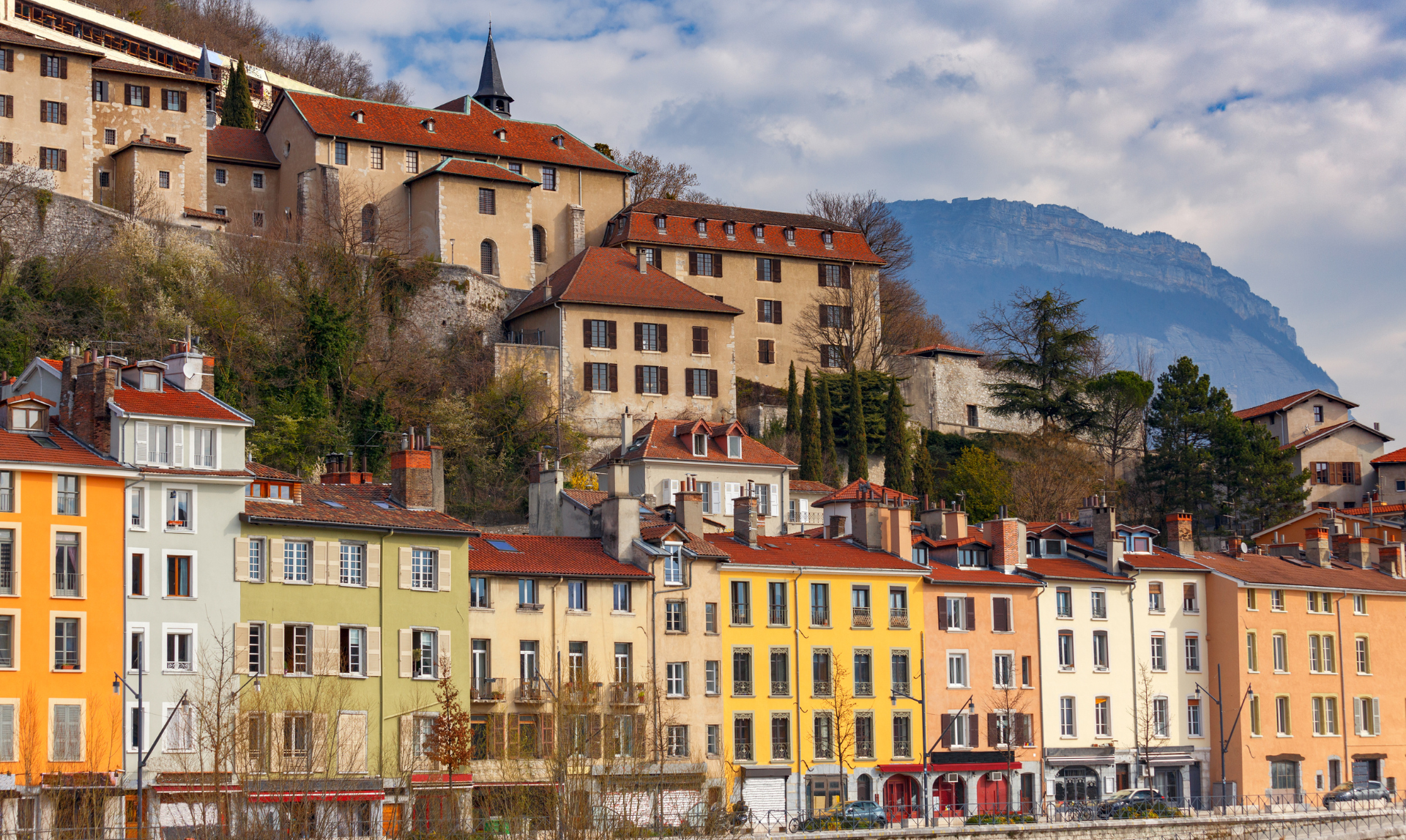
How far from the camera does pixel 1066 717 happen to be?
199ft

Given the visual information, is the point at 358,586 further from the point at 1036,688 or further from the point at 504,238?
the point at 504,238

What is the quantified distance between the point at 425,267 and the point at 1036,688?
3518cm

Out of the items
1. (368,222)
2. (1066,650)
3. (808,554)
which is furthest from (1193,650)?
(368,222)

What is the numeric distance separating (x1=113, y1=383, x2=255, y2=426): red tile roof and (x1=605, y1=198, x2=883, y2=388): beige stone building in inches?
1713

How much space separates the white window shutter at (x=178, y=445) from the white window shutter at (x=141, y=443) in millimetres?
665

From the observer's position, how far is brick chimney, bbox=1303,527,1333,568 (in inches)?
2822

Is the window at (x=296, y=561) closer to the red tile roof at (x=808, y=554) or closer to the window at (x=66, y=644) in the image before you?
the window at (x=66, y=644)

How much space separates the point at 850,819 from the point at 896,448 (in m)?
36.0

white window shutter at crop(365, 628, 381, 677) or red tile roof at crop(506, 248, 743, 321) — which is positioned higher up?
red tile roof at crop(506, 248, 743, 321)

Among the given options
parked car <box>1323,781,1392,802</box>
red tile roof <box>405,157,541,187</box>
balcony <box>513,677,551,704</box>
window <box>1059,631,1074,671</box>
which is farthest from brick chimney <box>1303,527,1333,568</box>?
red tile roof <box>405,157,541,187</box>

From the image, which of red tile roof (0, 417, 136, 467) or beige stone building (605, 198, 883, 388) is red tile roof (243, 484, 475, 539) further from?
beige stone building (605, 198, 883, 388)

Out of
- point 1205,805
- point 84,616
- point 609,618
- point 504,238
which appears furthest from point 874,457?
point 84,616

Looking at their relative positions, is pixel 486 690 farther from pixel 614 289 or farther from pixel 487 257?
pixel 487 257

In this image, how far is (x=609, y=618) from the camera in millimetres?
51844
